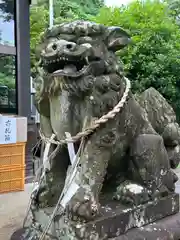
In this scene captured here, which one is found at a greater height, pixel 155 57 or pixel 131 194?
pixel 131 194

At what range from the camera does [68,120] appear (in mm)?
1490

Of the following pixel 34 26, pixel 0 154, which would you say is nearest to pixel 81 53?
pixel 0 154

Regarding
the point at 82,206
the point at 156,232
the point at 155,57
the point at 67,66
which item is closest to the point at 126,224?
the point at 156,232

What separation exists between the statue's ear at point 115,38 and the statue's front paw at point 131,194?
2.00 feet

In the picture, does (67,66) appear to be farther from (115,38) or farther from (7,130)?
(7,130)

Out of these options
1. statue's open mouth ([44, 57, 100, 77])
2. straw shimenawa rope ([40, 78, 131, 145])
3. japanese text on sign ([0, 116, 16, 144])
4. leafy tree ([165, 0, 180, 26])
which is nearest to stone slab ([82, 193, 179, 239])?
straw shimenawa rope ([40, 78, 131, 145])

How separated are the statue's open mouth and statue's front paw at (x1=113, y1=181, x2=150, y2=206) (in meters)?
0.58

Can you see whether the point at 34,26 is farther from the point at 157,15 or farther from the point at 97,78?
the point at 97,78

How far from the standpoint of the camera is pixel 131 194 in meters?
1.63

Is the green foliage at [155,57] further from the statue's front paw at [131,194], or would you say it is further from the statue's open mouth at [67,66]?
the statue's open mouth at [67,66]

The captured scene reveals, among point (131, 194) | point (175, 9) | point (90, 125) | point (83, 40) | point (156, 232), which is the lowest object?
point (156, 232)

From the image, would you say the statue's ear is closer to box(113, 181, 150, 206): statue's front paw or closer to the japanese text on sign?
box(113, 181, 150, 206): statue's front paw

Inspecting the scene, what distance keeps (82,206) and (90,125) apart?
12.4 inches

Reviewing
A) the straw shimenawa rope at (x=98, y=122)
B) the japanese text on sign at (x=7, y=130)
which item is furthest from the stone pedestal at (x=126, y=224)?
the japanese text on sign at (x=7, y=130)
